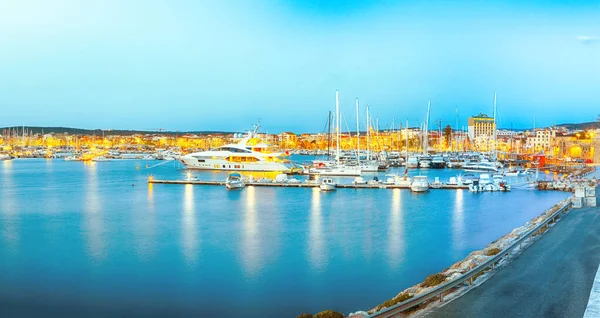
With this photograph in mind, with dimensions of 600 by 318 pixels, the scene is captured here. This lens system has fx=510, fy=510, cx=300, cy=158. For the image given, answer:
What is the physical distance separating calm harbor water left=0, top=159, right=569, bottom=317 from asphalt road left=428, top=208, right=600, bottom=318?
12.8 ft

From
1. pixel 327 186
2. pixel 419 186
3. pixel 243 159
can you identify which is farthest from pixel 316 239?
pixel 243 159

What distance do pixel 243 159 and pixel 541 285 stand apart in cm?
5575

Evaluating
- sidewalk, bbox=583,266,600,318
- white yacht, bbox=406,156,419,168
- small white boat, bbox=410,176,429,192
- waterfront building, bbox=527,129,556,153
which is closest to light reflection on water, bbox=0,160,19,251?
sidewalk, bbox=583,266,600,318

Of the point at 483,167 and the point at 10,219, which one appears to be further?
the point at 483,167

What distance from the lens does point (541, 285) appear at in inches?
324

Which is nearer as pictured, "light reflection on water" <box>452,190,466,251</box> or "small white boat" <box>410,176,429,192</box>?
"light reflection on water" <box>452,190,466,251</box>

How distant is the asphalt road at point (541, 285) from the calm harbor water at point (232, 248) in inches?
153

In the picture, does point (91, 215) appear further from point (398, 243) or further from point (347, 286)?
point (347, 286)

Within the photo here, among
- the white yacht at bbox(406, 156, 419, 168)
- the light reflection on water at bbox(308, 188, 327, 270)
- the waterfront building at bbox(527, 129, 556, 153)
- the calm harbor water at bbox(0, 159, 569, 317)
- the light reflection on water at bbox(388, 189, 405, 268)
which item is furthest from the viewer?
the waterfront building at bbox(527, 129, 556, 153)

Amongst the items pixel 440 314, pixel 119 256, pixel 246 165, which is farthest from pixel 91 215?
pixel 246 165

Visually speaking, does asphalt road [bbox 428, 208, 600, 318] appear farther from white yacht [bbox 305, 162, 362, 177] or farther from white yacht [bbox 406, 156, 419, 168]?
white yacht [bbox 406, 156, 419, 168]

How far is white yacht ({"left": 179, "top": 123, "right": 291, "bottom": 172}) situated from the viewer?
60969mm

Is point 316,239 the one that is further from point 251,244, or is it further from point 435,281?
point 435,281

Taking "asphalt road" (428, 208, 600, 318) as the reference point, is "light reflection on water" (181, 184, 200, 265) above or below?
below
